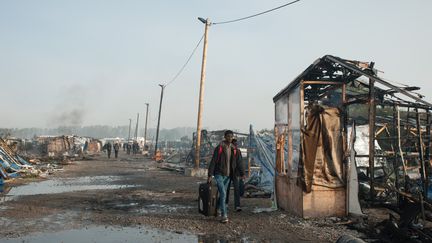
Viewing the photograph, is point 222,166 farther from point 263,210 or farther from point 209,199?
point 263,210

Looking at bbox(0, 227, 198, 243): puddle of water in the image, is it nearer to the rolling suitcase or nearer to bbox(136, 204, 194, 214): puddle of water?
the rolling suitcase

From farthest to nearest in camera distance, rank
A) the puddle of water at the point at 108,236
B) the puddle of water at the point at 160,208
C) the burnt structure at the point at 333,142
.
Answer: the puddle of water at the point at 160,208
the burnt structure at the point at 333,142
the puddle of water at the point at 108,236

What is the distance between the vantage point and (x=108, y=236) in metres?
6.55

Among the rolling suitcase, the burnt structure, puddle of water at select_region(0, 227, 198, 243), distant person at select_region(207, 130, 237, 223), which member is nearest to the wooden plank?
the burnt structure

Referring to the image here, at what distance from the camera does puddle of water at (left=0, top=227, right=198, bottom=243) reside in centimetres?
621

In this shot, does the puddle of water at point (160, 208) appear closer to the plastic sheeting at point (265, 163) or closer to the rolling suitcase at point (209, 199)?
the rolling suitcase at point (209, 199)

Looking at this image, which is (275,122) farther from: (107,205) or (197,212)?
(107,205)

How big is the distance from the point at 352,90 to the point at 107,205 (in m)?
7.18

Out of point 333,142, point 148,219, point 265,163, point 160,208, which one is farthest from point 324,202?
point 265,163

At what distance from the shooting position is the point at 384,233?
638 centimetres

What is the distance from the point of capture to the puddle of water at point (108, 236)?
6.21 m

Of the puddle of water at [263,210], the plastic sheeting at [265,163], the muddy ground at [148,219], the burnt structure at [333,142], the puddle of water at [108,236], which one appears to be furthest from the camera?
the plastic sheeting at [265,163]

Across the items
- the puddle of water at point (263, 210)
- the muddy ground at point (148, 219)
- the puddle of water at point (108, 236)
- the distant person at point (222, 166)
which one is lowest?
the puddle of water at point (108, 236)

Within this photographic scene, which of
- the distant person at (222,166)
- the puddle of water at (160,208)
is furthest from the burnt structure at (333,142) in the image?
the puddle of water at (160,208)
